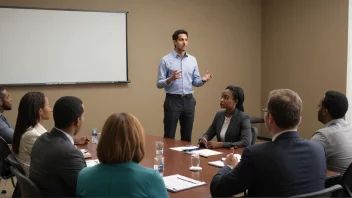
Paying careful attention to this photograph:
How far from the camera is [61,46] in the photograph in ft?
18.9

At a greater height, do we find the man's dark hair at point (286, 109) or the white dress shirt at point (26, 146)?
the man's dark hair at point (286, 109)

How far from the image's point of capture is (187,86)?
516 cm

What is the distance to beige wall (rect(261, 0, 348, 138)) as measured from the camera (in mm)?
6270

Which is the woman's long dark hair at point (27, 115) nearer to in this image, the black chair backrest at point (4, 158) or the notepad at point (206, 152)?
the black chair backrest at point (4, 158)

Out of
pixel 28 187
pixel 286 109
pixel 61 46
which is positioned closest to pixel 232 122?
pixel 286 109

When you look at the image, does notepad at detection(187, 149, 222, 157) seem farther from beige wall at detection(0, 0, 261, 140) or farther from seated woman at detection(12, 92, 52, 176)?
beige wall at detection(0, 0, 261, 140)

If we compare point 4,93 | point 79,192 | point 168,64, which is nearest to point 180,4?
point 168,64

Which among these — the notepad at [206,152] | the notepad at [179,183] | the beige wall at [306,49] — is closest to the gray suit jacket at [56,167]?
the notepad at [179,183]

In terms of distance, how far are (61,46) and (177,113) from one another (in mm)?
2052

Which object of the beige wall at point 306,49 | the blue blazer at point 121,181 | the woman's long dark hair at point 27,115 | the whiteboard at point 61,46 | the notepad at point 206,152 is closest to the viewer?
the blue blazer at point 121,181

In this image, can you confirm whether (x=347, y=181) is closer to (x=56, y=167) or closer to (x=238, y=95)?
(x=238, y=95)

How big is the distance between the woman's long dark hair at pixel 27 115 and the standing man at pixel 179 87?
200cm

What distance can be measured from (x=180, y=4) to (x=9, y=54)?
2859mm

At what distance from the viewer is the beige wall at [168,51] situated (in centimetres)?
609
